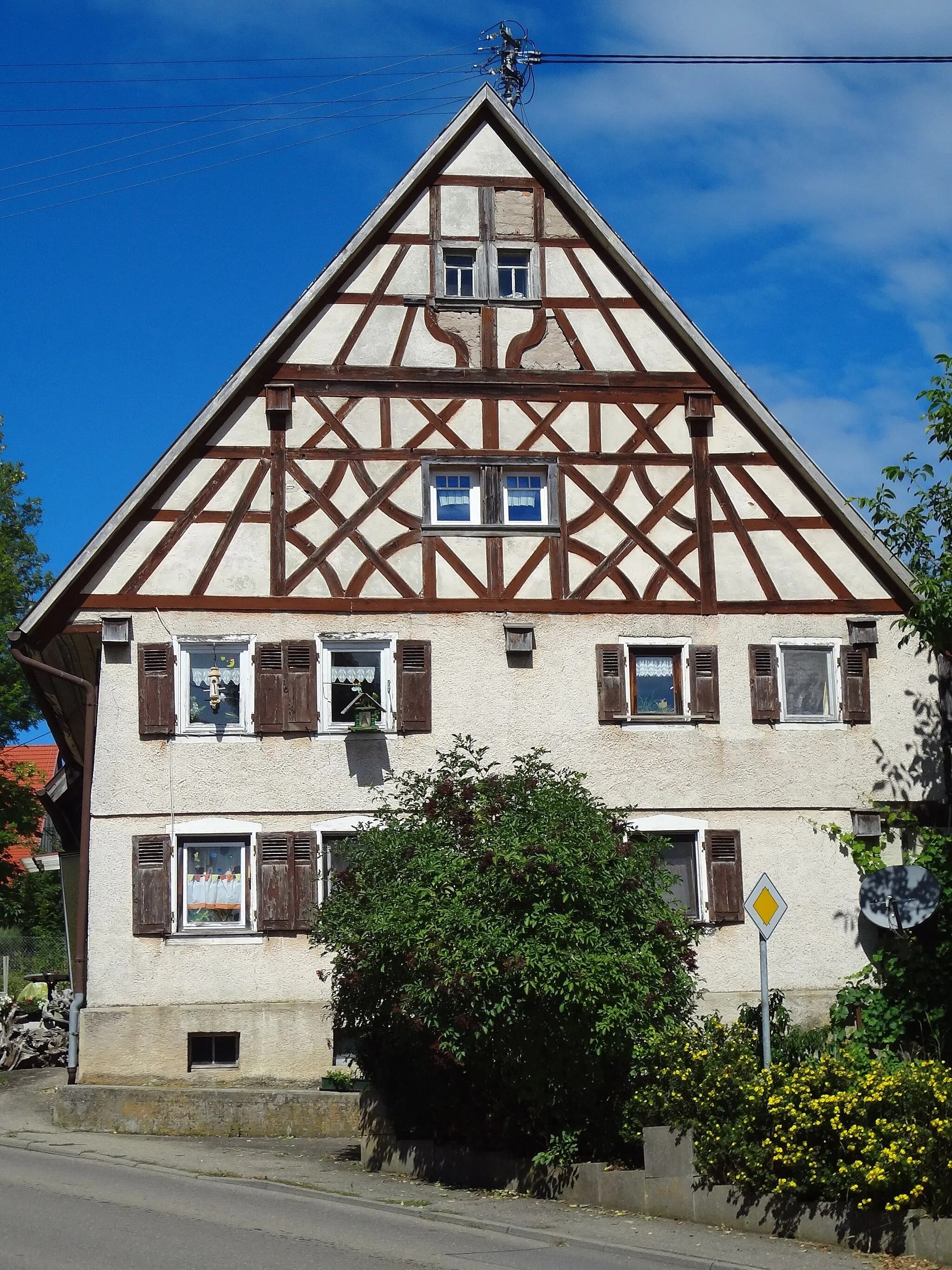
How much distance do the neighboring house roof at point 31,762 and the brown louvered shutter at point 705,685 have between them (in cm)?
2050

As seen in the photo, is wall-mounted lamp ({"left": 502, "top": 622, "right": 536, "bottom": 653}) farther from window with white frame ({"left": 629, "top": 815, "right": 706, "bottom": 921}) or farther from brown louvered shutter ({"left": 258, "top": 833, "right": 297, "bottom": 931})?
brown louvered shutter ({"left": 258, "top": 833, "right": 297, "bottom": 931})

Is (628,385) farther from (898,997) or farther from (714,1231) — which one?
(714,1231)

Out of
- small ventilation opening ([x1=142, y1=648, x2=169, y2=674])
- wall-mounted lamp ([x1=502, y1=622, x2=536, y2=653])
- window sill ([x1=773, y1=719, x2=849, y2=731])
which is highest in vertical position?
wall-mounted lamp ([x1=502, y1=622, x2=536, y2=653])

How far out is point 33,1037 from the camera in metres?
24.5

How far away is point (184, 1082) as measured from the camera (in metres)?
20.5

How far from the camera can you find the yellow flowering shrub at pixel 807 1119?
11.5m

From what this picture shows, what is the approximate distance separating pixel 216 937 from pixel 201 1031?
1.21 metres

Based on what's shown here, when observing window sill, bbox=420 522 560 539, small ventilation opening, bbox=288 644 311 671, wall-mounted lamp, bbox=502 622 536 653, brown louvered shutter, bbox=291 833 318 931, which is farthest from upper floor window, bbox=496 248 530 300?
brown louvered shutter, bbox=291 833 318 931

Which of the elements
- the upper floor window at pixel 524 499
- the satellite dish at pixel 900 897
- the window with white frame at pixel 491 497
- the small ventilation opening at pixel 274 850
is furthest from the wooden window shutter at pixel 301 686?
the satellite dish at pixel 900 897

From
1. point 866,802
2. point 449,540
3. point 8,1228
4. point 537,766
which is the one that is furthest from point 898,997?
point 8,1228

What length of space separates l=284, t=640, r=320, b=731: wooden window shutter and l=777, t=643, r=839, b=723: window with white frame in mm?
6437

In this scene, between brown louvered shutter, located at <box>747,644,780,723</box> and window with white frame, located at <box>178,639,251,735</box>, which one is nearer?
window with white frame, located at <box>178,639,251,735</box>

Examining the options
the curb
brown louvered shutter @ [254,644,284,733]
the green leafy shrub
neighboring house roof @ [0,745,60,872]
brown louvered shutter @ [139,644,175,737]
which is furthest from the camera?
neighboring house roof @ [0,745,60,872]

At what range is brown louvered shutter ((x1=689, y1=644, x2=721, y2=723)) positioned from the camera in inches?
859
